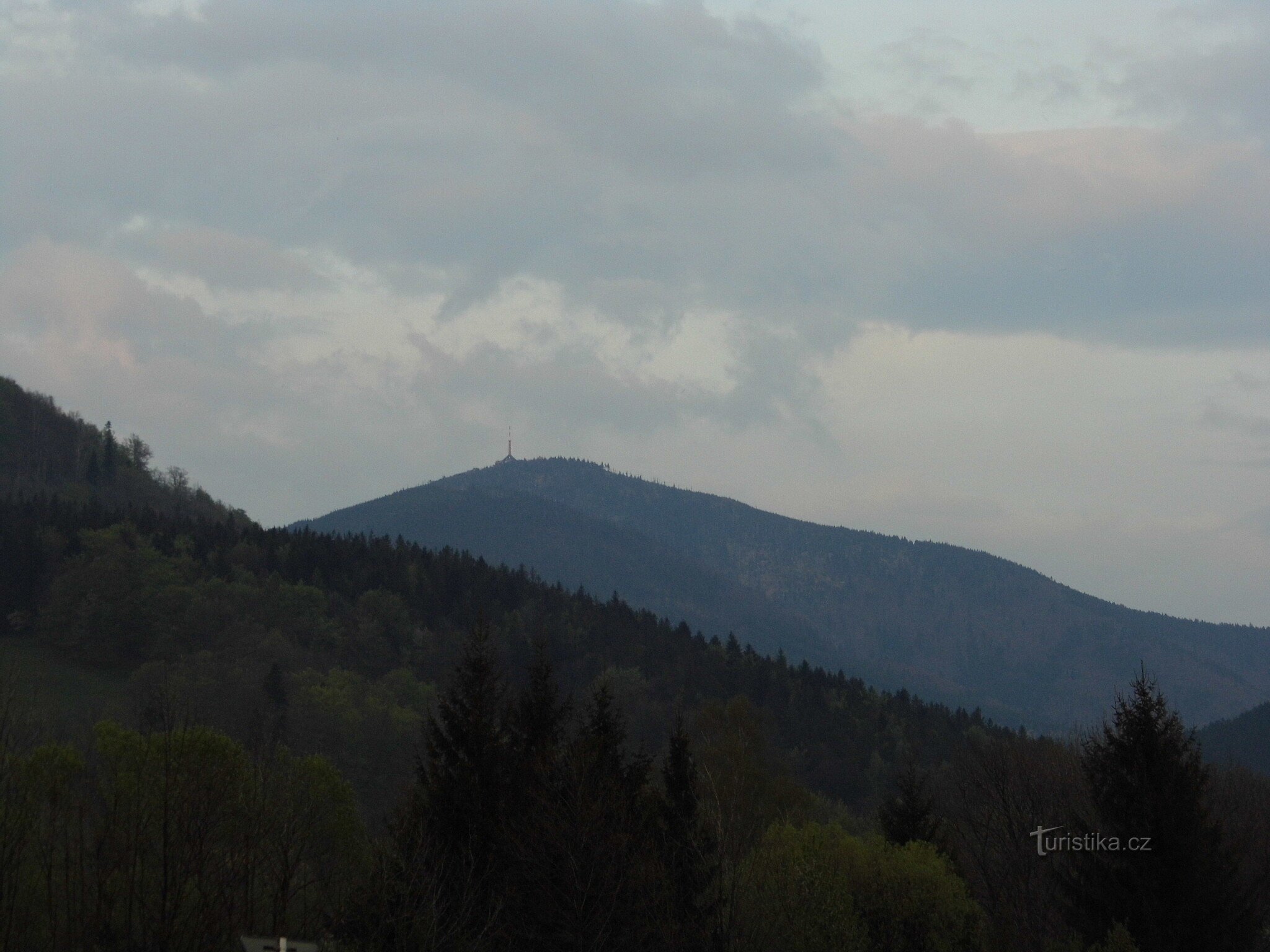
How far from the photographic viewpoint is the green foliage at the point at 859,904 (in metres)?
43.1

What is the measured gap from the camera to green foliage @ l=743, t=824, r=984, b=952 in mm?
43125

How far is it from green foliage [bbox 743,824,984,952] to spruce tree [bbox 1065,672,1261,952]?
647 cm

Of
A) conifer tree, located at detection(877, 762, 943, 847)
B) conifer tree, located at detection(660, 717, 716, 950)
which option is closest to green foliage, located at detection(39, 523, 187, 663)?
conifer tree, located at detection(877, 762, 943, 847)

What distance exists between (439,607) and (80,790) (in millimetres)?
141601

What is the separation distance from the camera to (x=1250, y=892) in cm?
3819

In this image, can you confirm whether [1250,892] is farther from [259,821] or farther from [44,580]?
[44,580]

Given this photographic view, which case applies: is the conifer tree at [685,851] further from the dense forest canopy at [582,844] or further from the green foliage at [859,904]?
the green foliage at [859,904]

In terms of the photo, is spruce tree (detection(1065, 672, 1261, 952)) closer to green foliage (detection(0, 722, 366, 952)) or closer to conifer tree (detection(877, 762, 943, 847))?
conifer tree (detection(877, 762, 943, 847))

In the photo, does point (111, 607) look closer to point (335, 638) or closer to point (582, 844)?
point (335, 638)

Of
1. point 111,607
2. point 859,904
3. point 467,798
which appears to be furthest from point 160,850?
point 111,607

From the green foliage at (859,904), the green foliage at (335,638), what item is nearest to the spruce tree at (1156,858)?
the green foliage at (859,904)

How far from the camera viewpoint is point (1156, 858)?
121 ft

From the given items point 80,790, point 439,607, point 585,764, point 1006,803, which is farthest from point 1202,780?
point 439,607

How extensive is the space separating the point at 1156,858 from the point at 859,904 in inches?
440
